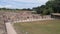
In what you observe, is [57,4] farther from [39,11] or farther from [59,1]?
[39,11]

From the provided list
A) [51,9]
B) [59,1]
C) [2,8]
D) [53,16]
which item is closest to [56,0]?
[59,1]

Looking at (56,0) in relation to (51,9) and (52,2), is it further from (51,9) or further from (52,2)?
(51,9)

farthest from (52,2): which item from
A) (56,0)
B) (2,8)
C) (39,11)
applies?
(2,8)

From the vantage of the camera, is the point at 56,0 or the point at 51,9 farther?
the point at 56,0

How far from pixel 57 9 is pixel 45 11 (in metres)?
3.56

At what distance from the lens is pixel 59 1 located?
174 feet

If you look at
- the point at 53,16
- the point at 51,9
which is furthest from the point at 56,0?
the point at 53,16

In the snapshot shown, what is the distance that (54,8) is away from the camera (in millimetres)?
52281

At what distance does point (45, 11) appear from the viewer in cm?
5022

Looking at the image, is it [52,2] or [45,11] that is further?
[52,2]

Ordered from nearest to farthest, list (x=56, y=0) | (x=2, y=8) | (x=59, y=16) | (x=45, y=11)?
1. (x=59, y=16)
2. (x=45, y=11)
3. (x=56, y=0)
4. (x=2, y=8)

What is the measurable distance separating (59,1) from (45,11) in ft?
19.1

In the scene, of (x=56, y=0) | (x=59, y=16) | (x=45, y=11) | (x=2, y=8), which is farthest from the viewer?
(x=2, y=8)

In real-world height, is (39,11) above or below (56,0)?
below
